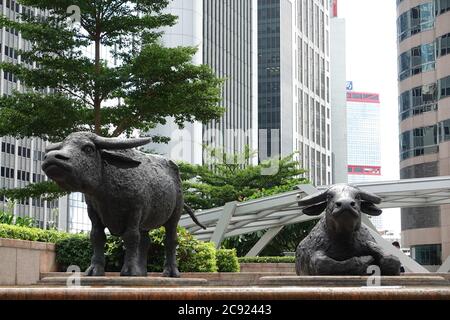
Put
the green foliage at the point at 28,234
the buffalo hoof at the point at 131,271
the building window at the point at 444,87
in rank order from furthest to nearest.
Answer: the building window at the point at 444,87 → the green foliage at the point at 28,234 → the buffalo hoof at the point at 131,271

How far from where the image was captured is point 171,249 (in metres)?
7.48

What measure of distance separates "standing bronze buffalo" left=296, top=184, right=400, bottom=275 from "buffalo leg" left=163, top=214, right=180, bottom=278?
46.5 inches

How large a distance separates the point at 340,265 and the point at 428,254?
51031 millimetres

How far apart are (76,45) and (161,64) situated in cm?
267

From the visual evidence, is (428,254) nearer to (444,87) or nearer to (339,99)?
(444,87)

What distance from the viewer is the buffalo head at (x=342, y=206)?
268 inches

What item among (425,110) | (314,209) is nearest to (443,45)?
(425,110)

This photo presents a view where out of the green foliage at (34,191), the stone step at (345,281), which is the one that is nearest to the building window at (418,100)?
the green foliage at (34,191)

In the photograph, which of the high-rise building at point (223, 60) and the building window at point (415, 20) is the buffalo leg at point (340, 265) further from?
the high-rise building at point (223, 60)

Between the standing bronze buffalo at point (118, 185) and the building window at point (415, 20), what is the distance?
54.5 metres

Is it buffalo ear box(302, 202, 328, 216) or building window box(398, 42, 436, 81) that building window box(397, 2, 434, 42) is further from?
buffalo ear box(302, 202, 328, 216)
